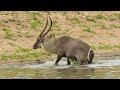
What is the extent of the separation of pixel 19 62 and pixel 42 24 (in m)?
6.10

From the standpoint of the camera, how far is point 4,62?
1377 cm

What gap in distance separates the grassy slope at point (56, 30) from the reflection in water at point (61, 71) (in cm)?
143

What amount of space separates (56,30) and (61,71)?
25.4 feet

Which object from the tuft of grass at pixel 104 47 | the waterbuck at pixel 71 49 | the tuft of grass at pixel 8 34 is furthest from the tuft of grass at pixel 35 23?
the waterbuck at pixel 71 49

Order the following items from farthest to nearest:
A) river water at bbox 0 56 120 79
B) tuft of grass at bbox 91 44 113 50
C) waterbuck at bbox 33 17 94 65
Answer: tuft of grass at bbox 91 44 113 50
waterbuck at bbox 33 17 94 65
river water at bbox 0 56 120 79

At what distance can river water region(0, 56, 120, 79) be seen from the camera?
10.5 m

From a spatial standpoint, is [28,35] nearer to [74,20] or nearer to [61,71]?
[74,20]

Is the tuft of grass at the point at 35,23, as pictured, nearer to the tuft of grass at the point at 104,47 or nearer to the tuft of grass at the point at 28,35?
the tuft of grass at the point at 28,35

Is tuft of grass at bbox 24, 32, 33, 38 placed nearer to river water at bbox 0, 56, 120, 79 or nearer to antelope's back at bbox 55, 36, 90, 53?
river water at bbox 0, 56, 120, 79

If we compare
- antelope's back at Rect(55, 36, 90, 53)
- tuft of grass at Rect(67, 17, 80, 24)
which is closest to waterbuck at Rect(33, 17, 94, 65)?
antelope's back at Rect(55, 36, 90, 53)

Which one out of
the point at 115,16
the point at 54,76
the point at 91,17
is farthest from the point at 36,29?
the point at 54,76

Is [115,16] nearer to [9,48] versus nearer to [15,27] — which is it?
[15,27]

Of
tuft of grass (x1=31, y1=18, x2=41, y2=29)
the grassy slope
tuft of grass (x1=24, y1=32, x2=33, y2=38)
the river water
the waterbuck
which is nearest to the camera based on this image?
the river water

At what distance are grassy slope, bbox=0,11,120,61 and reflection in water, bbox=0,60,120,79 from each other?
143cm
